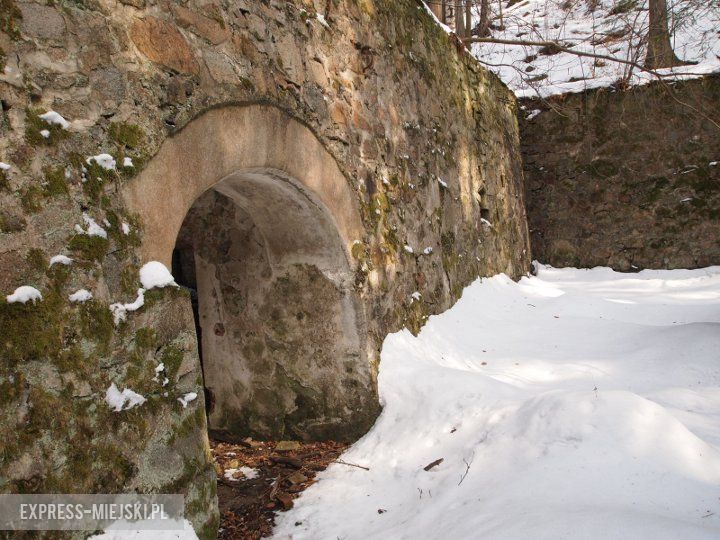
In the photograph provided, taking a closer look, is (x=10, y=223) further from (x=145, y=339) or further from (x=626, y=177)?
(x=626, y=177)

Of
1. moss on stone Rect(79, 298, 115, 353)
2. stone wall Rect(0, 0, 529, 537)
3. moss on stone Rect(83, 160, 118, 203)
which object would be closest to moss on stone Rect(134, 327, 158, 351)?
stone wall Rect(0, 0, 529, 537)

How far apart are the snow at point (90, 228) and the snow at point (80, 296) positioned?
0.62ft

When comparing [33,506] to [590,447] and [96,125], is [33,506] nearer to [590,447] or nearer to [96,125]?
[96,125]

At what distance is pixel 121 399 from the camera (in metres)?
1.83

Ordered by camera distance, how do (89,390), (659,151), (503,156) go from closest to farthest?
(89,390) → (503,156) → (659,151)

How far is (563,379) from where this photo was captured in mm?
4133

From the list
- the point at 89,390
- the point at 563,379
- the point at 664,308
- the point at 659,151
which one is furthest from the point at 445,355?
the point at 659,151

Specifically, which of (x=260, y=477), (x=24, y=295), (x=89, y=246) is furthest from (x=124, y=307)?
(x=260, y=477)

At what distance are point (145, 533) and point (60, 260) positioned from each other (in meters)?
0.94

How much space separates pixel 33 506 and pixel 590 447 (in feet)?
7.01

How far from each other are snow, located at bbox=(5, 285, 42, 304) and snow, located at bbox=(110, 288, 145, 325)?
0.26 meters

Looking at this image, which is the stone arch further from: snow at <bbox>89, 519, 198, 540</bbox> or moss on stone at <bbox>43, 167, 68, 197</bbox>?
snow at <bbox>89, 519, 198, 540</bbox>

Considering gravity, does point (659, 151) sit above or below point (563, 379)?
above

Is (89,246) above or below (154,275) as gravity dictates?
above
